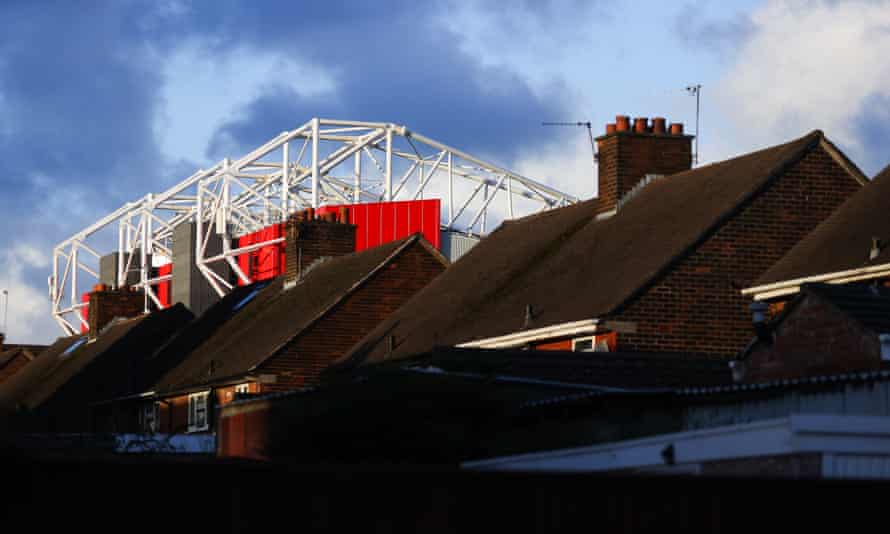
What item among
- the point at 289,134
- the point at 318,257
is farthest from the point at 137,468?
the point at 289,134

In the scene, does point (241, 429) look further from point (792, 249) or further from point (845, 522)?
point (845, 522)

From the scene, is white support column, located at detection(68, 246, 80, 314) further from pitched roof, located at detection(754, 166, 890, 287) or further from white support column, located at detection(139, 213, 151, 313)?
pitched roof, located at detection(754, 166, 890, 287)

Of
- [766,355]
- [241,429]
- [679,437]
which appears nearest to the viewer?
[679,437]

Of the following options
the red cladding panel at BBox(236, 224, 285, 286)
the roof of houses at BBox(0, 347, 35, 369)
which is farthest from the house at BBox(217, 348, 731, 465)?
the roof of houses at BBox(0, 347, 35, 369)

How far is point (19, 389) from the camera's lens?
73188 mm

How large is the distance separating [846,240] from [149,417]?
30.2 meters

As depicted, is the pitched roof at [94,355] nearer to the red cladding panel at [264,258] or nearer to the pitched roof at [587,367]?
the red cladding panel at [264,258]

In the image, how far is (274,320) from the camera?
53.8 meters

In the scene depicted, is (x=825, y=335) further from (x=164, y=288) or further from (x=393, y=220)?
(x=164, y=288)

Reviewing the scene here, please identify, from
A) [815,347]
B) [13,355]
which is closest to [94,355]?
[13,355]

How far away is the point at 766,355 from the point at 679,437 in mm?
8592

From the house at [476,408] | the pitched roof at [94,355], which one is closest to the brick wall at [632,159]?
the house at [476,408]

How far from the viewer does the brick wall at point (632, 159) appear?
4203 cm

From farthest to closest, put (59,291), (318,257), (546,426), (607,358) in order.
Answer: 1. (59,291)
2. (318,257)
3. (607,358)
4. (546,426)
